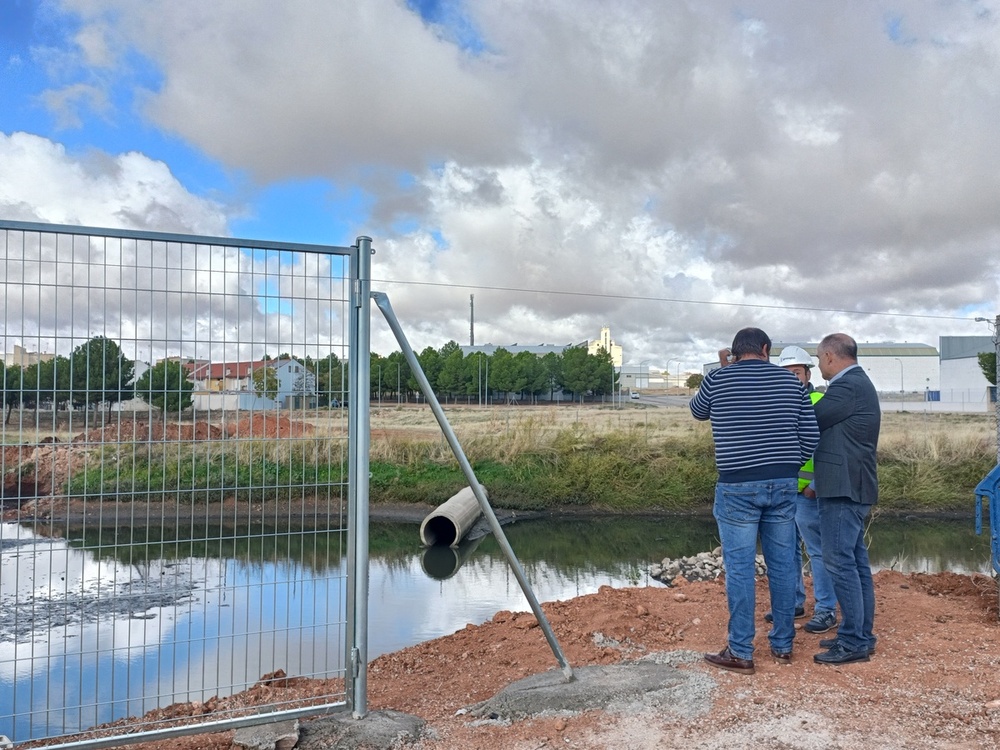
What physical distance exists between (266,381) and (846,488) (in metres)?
2.97

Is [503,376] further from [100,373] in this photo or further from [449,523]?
[100,373]

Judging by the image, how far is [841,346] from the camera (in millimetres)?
4281

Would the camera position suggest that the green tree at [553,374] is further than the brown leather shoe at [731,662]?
Yes

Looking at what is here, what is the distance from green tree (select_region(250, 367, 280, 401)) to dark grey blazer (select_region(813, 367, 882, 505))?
2771 mm

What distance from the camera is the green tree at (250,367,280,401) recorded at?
356cm

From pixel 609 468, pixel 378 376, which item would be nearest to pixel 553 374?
pixel 609 468

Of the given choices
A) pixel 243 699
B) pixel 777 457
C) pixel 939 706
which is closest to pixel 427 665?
pixel 243 699

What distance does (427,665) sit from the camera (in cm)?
473

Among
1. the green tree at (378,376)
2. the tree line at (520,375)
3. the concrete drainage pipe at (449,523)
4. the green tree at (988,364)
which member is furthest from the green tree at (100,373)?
the green tree at (988,364)

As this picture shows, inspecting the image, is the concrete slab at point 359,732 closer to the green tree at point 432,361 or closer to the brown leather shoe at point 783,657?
the brown leather shoe at point 783,657

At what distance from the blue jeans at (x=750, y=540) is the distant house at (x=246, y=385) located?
214 cm

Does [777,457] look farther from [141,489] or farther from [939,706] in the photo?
[141,489]

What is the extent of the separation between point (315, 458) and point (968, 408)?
4508 cm

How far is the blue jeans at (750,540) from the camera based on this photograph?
386cm
